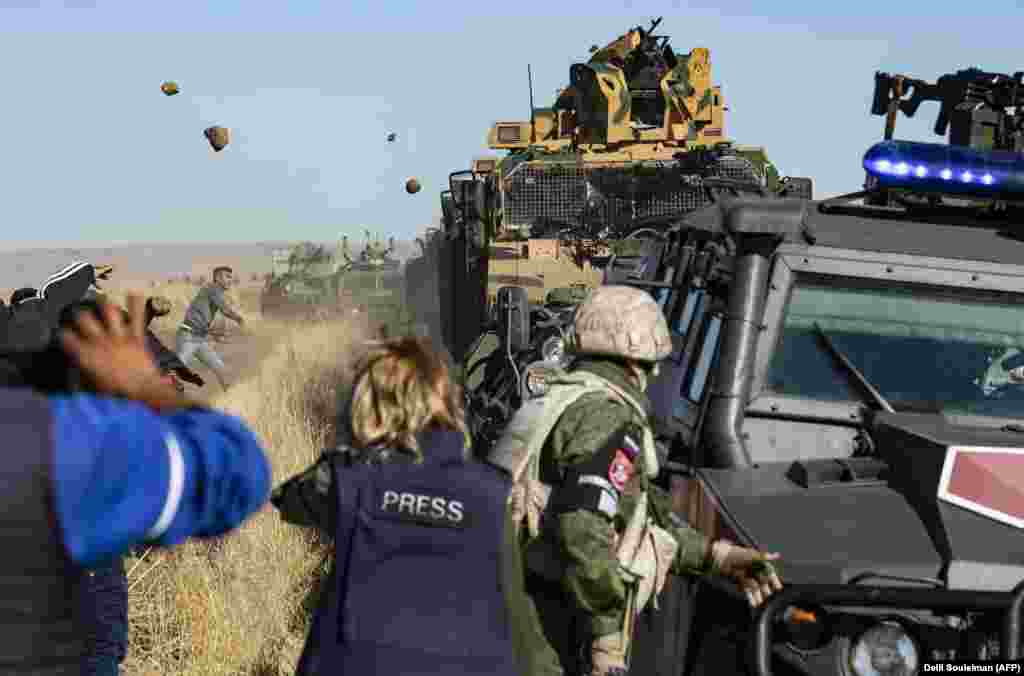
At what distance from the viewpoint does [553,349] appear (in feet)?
28.6

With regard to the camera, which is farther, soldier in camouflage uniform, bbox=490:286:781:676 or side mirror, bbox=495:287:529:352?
side mirror, bbox=495:287:529:352

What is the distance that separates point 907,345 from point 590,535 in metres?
1.95

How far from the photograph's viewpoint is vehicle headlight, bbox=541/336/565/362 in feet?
28.1

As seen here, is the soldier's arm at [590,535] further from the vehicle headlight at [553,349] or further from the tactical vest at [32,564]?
the vehicle headlight at [553,349]

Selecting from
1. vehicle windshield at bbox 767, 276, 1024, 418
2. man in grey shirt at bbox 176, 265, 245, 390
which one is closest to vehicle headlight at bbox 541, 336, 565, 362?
vehicle windshield at bbox 767, 276, 1024, 418

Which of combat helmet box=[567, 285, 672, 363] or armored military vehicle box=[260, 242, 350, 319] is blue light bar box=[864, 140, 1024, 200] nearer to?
combat helmet box=[567, 285, 672, 363]

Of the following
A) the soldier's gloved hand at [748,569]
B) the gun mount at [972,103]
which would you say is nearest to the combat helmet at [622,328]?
the soldier's gloved hand at [748,569]

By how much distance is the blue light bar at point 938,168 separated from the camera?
507 cm

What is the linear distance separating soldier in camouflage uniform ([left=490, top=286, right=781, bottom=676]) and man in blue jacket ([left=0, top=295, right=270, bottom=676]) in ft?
3.83

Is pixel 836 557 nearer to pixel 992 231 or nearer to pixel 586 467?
pixel 586 467

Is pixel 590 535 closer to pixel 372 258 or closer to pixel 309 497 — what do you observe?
pixel 309 497

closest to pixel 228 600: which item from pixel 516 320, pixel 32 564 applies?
pixel 516 320

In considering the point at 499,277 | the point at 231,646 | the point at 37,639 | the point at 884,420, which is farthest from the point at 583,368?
the point at 499,277

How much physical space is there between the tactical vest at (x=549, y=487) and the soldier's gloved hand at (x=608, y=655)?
0.07m
